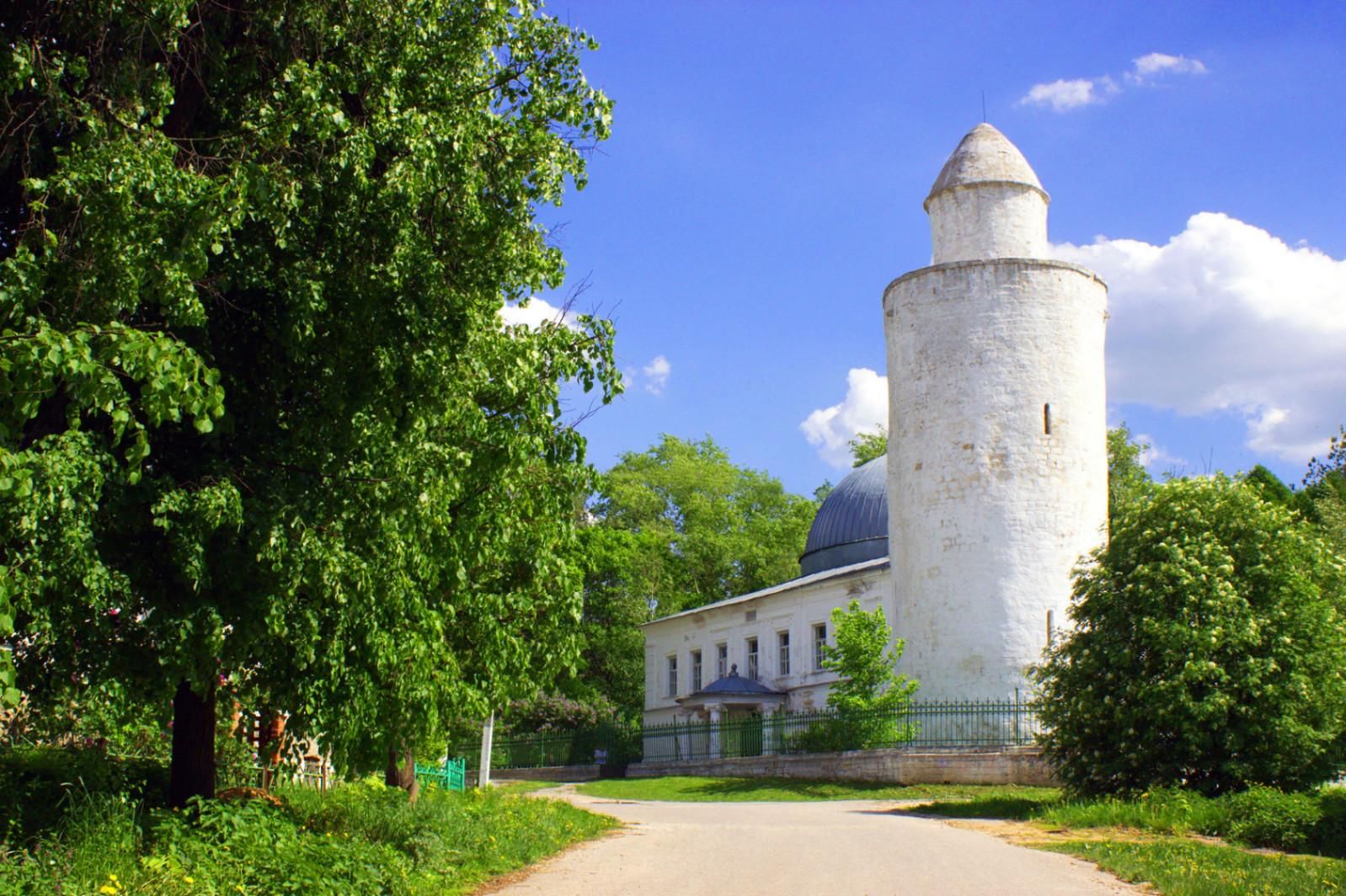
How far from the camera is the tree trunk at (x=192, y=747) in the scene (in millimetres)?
10633

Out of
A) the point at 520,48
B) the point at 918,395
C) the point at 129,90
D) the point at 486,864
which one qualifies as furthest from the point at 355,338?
the point at 918,395

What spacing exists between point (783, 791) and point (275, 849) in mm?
17442

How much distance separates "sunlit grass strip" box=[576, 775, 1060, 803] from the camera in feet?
74.7

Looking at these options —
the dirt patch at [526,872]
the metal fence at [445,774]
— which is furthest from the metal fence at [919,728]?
the dirt patch at [526,872]

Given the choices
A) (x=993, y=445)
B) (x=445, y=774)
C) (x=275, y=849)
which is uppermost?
(x=993, y=445)

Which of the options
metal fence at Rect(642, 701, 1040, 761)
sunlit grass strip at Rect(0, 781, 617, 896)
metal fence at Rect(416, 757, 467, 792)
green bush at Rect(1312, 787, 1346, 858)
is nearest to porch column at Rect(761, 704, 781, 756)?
metal fence at Rect(642, 701, 1040, 761)

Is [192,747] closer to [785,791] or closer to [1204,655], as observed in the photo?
[1204,655]

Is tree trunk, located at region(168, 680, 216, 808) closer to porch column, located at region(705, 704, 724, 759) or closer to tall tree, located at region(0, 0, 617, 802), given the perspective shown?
tall tree, located at region(0, 0, 617, 802)

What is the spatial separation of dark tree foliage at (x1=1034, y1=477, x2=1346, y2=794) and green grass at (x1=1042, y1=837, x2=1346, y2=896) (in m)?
3.85

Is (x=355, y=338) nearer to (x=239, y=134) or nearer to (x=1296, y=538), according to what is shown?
(x=239, y=134)

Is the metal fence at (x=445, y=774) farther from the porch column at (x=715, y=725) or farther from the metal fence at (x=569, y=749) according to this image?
the metal fence at (x=569, y=749)

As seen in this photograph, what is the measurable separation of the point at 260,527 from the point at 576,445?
3.05 m

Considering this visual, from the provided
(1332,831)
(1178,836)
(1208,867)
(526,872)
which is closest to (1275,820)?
(1332,831)

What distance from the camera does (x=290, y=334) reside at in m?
9.23
